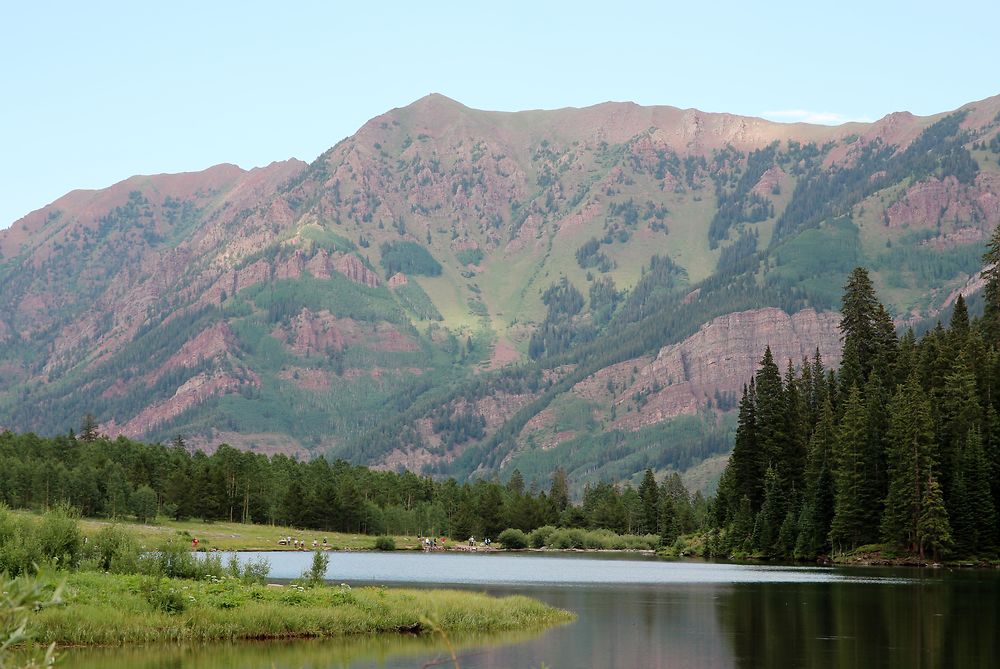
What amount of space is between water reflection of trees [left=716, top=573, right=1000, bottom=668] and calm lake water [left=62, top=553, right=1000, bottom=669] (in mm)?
75

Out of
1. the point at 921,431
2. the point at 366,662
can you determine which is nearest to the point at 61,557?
the point at 366,662

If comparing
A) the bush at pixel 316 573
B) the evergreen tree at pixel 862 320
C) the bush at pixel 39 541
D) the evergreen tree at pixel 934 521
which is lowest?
the bush at pixel 316 573

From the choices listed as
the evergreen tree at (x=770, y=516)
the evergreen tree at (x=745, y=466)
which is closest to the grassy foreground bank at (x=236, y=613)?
the evergreen tree at (x=770, y=516)

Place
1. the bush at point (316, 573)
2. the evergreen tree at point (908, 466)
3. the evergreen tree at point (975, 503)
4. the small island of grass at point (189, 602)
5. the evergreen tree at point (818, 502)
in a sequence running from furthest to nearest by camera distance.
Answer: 1. the evergreen tree at point (818, 502)
2. the evergreen tree at point (908, 466)
3. the evergreen tree at point (975, 503)
4. the bush at point (316, 573)
5. the small island of grass at point (189, 602)

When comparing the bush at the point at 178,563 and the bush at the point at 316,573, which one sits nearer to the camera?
the bush at the point at 178,563

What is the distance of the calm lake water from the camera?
58156 mm

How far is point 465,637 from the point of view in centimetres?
6925

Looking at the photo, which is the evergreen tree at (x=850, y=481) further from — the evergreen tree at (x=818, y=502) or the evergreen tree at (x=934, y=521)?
the evergreen tree at (x=934, y=521)

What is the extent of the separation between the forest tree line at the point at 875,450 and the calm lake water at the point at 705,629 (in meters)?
9.28

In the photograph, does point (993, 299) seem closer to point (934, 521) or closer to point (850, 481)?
point (850, 481)

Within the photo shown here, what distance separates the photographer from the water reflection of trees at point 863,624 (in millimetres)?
60759

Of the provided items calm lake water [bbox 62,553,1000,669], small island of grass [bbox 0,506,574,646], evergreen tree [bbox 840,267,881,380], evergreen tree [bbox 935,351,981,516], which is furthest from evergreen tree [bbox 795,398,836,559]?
small island of grass [bbox 0,506,574,646]

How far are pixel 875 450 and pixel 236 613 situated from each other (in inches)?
3647

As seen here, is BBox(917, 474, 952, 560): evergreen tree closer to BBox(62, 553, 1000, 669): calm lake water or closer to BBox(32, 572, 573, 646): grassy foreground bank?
BBox(62, 553, 1000, 669): calm lake water
